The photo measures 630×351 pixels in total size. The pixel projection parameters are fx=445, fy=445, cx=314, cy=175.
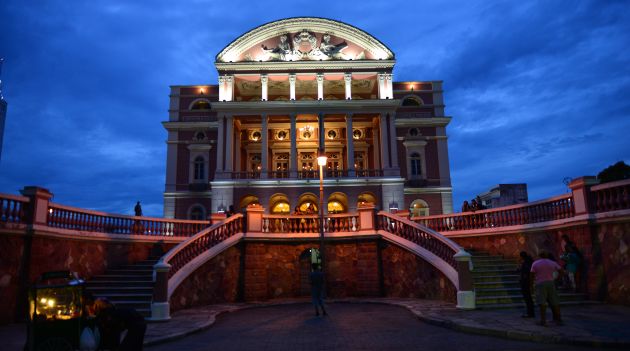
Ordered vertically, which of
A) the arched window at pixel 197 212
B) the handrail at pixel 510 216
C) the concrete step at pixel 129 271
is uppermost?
the arched window at pixel 197 212

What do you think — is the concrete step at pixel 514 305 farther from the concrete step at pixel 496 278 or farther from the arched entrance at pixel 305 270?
the arched entrance at pixel 305 270

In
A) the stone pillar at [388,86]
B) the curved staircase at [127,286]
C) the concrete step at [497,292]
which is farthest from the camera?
the stone pillar at [388,86]

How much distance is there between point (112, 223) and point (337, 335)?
996 cm

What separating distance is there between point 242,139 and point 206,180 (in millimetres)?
4998

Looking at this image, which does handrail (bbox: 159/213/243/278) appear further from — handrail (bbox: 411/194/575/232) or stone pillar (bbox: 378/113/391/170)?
stone pillar (bbox: 378/113/391/170)

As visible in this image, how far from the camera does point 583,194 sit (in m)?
12.5

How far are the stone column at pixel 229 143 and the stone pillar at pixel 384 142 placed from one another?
11.9 m

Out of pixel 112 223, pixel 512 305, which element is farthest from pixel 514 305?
pixel 112 223

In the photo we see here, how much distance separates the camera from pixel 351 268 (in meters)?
17.7

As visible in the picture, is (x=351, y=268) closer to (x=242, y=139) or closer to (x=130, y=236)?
(x=130, y=236)

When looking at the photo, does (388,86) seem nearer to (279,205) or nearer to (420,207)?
(420,207)

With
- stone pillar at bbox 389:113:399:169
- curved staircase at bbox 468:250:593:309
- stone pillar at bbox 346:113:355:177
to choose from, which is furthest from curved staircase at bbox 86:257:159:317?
stone pillar at bbox 389:113:399:169

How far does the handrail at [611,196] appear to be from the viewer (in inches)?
450

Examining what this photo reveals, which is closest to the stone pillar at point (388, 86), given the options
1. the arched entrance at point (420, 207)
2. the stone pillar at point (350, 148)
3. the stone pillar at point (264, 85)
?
Answer: the stone pillar at point (350, 148)
